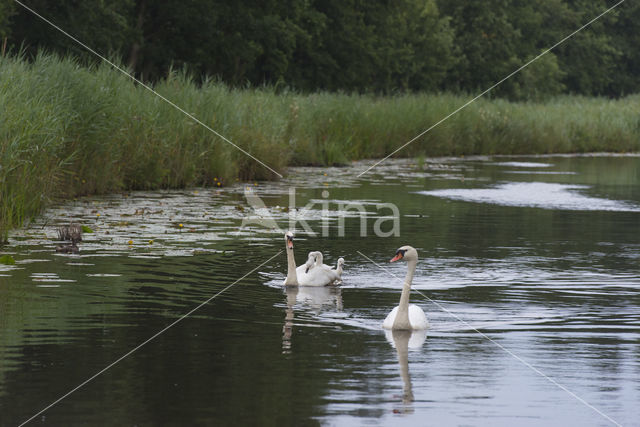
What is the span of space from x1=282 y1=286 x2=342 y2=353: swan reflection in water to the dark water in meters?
0.03

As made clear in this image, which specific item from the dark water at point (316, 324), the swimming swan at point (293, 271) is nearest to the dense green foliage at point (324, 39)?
the dark water at point (316, 324)

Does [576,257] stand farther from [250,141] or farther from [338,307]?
[250,141]

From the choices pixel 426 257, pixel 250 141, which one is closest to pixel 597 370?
pixel 426 257

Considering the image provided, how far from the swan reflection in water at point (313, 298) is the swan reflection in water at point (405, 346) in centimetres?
85

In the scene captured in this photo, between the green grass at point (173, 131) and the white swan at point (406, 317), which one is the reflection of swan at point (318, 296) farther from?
the green grass at point (173, 131)

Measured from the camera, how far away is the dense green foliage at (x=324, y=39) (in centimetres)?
3619

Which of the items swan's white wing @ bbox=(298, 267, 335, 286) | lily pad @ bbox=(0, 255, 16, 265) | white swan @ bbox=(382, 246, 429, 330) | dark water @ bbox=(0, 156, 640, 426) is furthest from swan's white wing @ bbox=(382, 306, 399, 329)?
lily pad @ bbox=(0, 255, 16, 265)

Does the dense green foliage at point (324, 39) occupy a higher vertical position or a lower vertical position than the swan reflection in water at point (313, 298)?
higher

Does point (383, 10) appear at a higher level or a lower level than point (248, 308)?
higher

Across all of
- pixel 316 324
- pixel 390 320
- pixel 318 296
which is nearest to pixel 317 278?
pixel 318 296

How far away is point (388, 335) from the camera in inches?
344

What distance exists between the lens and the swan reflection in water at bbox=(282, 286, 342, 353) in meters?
9.76

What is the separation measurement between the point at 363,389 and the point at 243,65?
39866 millimetres

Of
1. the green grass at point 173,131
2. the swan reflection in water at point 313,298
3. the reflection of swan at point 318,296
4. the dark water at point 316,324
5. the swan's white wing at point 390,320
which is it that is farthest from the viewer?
the green grass at point 173,131
